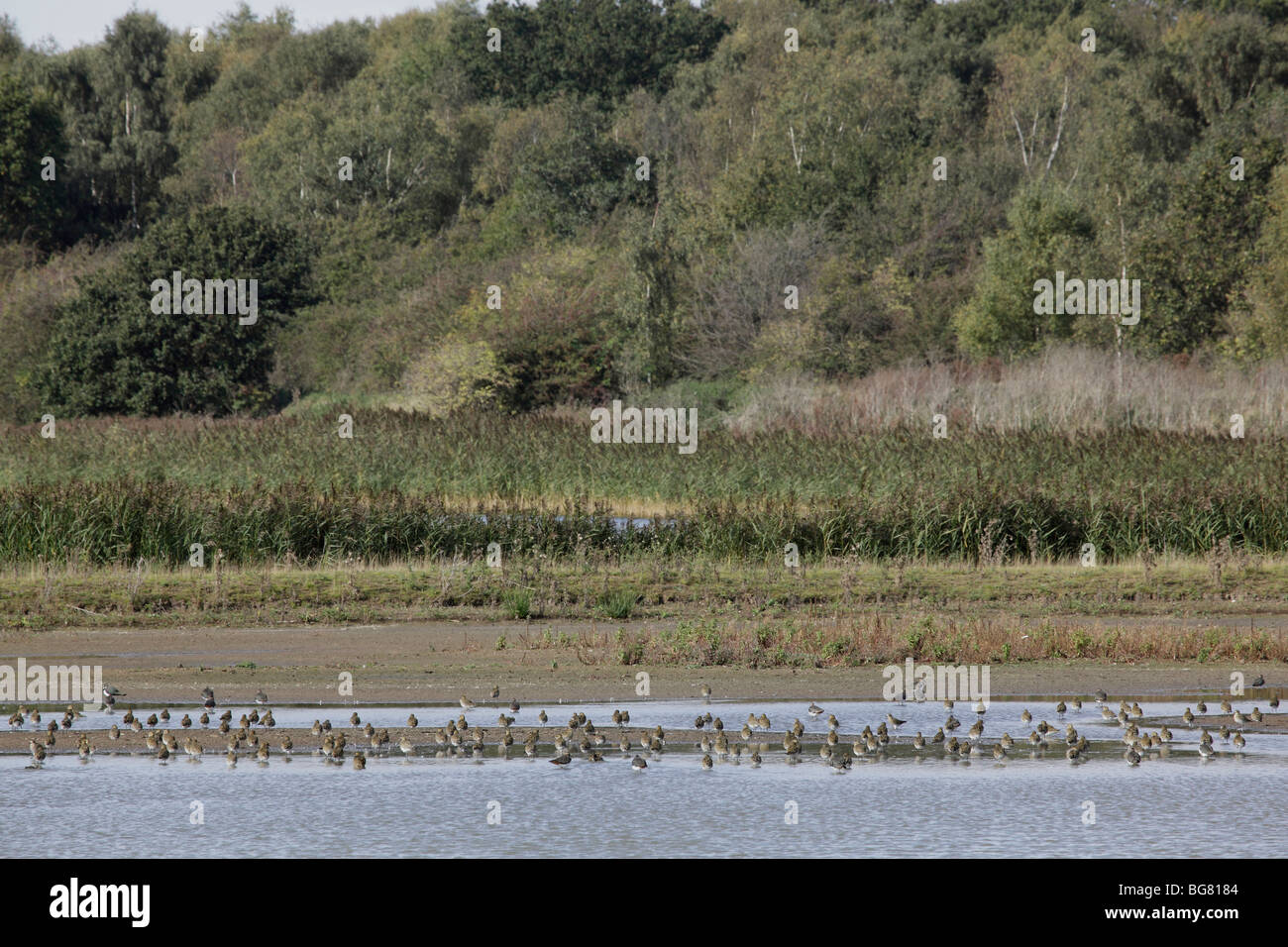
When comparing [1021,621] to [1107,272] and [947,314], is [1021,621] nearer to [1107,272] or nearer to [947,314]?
[1107,272]

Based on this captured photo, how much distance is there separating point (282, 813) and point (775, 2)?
7833cm

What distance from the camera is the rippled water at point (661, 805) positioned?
8.93 meters

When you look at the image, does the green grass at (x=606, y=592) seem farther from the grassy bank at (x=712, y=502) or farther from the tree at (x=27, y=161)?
the tree at (x=27, y=161)

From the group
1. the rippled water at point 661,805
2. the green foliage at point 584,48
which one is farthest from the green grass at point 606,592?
the green foliage at point 584,48

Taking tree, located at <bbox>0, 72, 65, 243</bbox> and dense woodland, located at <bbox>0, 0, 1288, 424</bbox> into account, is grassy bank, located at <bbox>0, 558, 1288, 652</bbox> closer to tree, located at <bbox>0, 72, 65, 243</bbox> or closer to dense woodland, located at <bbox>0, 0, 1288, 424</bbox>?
dense woodland, located at <bbox>0, 0, 1288, 424</bbox>

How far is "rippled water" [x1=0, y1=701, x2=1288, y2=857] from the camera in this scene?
8930mm

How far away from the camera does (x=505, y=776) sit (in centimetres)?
1038

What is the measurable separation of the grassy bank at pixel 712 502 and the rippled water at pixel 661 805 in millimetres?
7931

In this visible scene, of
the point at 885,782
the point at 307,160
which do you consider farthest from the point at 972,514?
the point at 307,160

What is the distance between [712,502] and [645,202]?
1670 inches

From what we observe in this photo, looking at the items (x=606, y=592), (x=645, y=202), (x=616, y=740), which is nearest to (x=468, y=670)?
(x=606, y=592)

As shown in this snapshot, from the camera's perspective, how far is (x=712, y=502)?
2102 cm

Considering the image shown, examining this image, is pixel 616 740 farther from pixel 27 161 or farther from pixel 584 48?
pixel 584 48

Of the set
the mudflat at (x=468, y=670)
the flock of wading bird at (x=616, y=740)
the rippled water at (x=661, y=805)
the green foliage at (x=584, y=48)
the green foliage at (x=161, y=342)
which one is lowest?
the rippled water at (x=661, y=805)
